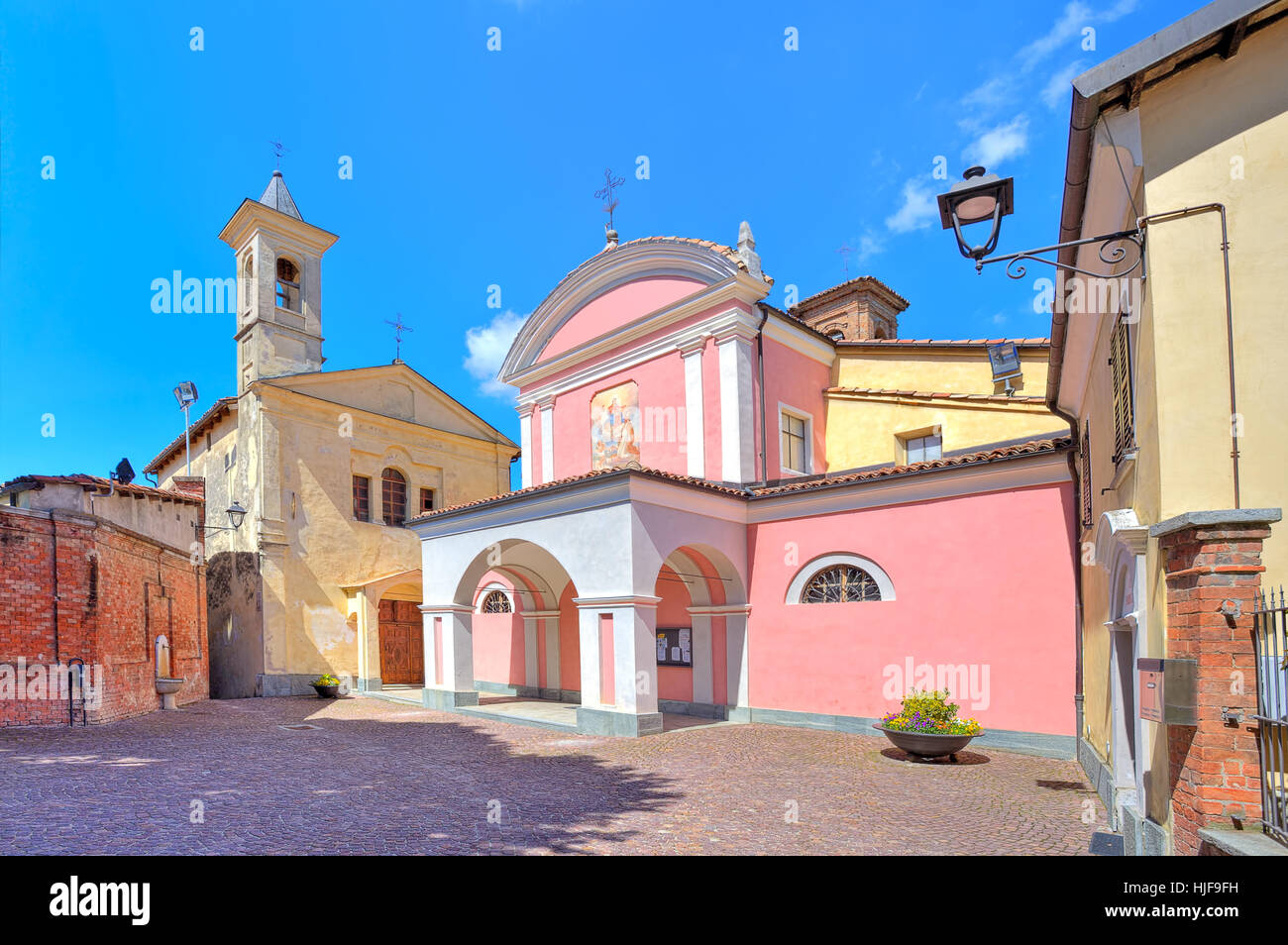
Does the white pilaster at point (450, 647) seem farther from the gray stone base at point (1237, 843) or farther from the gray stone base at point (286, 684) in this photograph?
the gray stone base at point (1237, 843)

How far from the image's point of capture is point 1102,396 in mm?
7363

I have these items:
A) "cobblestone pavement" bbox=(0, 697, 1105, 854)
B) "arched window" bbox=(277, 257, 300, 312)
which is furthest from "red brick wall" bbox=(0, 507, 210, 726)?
"arched window" bbox=(277, 257, 300, 312)

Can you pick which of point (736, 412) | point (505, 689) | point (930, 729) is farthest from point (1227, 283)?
point (505, 689)

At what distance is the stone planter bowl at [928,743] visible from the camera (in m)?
9.43

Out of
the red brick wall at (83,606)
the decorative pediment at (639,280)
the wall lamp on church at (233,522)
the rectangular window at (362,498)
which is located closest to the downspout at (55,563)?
the red brick wall at (83,606)

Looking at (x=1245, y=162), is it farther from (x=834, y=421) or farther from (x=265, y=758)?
(x=834, y=421)

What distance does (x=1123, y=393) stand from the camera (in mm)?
6008

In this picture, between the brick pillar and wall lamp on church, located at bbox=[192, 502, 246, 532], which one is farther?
wall lamp on church, located at bbox=[192, 502, 246, 532]

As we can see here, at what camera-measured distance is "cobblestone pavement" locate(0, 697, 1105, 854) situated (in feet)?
20.4

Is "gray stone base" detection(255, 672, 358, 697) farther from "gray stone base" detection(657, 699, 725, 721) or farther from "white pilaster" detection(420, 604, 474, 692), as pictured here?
"gray stone base" detection(657, 699, 725, 721)

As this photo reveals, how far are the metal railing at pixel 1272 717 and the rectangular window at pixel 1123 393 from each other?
1763 mm

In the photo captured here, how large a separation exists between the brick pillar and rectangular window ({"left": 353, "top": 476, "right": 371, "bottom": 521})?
2089cm
